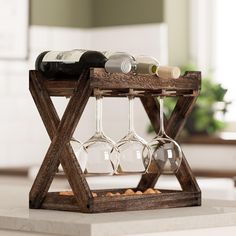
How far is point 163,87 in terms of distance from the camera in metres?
2.18

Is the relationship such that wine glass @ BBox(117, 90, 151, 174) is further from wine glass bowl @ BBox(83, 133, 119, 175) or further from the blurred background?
the blurred background

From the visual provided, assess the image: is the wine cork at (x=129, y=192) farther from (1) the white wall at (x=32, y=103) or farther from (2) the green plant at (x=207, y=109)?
(1) the white wall at (x=32, y=103)

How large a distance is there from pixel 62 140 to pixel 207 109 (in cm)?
337

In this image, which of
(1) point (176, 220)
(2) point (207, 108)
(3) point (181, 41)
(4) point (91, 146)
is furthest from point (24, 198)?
(3) point (181, 41)

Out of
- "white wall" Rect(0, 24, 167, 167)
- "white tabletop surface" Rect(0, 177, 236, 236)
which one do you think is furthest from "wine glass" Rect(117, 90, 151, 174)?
"white wall" Rect(0, 24, 167, 167)

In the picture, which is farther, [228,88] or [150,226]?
[228,88]

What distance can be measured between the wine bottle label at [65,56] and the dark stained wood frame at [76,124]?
49 millimetres

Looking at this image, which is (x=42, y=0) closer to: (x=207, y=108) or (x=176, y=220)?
(x=207, y=108)

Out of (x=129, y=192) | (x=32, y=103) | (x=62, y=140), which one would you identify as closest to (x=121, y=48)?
(x=32, y=103)

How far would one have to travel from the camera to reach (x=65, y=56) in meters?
2.15

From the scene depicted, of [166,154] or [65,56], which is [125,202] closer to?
[166,154]

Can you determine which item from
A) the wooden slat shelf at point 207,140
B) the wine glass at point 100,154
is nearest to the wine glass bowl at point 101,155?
the wine glass at point 100,154

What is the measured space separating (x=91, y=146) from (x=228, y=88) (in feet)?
12.3

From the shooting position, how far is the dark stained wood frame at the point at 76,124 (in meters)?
2.06
